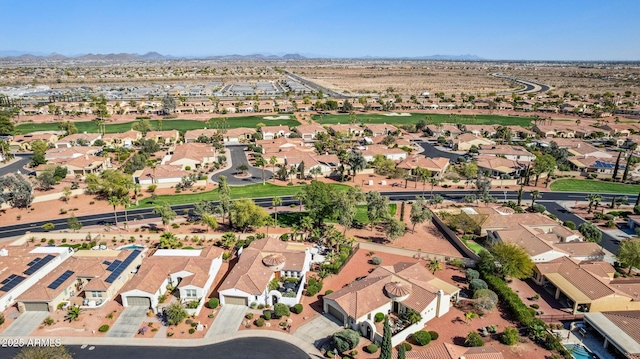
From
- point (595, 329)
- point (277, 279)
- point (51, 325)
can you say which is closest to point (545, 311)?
point (595, 329)

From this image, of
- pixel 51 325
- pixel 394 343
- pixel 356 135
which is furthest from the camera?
pixel 356 135

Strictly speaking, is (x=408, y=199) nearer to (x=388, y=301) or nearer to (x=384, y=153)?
→ (x=384, y=153)

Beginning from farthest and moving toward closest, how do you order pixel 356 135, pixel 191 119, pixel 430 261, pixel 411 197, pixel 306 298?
pixel 191 119 → pixel 356 135 → pixel 411 197 → pixel 430 261 → pixel 306 298

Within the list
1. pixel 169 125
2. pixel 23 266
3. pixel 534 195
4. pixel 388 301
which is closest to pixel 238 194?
pixel 23 266

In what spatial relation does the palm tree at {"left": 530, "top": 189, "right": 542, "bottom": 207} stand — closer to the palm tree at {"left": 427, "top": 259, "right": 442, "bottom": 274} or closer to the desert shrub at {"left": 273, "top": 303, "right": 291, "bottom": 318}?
the palm tree at {"left": 427, "top": 259, "right": 442, "bottom": 274}

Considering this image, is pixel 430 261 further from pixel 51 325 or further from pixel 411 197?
pixel 51 325
